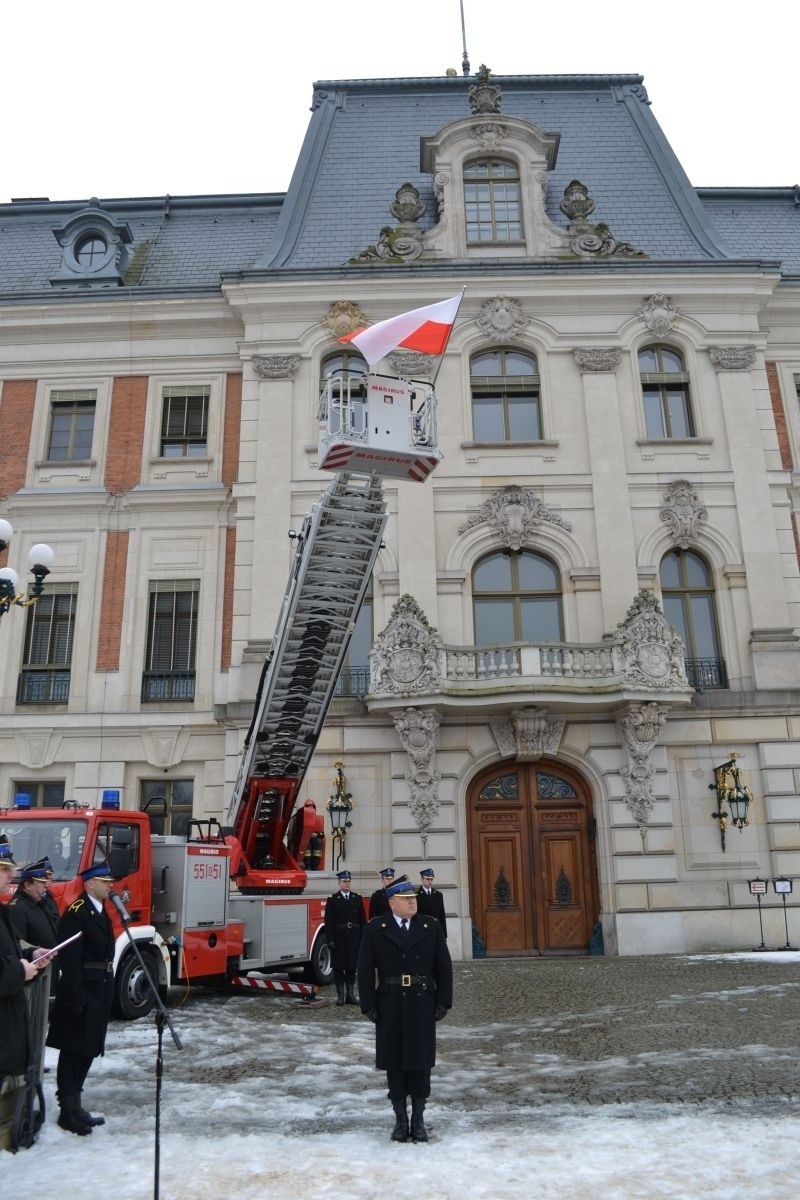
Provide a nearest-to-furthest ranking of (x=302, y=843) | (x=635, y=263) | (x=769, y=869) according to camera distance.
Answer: (x=302, y=843), (x=769, y=869), (x=635, y=263)

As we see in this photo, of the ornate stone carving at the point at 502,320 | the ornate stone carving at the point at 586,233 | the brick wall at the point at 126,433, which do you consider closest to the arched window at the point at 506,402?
the ornate stone carving at the point at 502,320

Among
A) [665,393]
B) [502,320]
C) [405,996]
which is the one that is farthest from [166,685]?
[405,996]

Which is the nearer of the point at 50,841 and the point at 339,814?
the point at 50,841

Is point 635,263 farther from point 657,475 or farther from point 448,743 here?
point 448,743

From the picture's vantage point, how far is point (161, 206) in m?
30.1

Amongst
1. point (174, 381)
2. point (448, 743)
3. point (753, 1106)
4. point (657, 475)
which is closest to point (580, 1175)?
point (753, 1106)

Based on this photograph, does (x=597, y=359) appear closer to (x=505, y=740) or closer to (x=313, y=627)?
(x=505, y=740)

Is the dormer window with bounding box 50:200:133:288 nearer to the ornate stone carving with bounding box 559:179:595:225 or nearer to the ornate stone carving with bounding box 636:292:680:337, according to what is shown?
the ornate stone carving with bounding box 559:179:595:225

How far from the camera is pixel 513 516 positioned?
23.2 meters

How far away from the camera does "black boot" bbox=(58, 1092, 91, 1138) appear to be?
716 centimetres

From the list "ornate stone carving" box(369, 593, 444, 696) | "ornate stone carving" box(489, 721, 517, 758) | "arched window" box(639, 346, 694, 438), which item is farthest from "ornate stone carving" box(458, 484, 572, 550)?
"ornate stone carving" box(489, 721, 517, 758)

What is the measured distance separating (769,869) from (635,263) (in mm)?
14844

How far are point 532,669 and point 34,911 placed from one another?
13.4 metres

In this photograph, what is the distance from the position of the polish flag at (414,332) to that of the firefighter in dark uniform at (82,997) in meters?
8.63
